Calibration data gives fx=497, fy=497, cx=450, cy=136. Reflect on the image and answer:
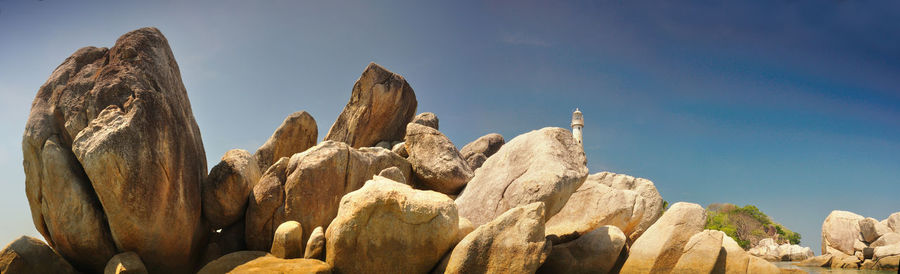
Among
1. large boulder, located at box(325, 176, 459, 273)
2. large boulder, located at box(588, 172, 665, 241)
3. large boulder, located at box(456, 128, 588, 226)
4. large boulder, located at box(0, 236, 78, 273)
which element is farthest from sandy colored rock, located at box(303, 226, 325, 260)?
large boulder, located at box(588, 172, 665, 241)

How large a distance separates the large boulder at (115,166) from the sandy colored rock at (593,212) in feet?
33.9

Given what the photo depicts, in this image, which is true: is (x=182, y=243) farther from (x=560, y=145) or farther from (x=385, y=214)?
(x=560, y=145)

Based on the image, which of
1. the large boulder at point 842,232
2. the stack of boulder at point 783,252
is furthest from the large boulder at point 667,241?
the stack of boulder at point 783,252

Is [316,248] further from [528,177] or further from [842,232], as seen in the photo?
[842,232]

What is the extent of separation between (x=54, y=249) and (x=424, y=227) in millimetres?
10249

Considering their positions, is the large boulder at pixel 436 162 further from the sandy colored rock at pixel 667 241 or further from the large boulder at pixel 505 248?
the sandy colored rock at pixel 667 241

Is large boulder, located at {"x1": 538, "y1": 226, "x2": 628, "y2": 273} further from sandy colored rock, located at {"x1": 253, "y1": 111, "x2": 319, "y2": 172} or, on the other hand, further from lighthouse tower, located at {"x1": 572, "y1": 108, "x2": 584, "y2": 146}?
lighthouse tower, located at {"x1": 572, "y1": 108, "x2": 584, "y2": 146}

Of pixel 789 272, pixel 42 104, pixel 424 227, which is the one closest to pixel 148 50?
pixel 42 104

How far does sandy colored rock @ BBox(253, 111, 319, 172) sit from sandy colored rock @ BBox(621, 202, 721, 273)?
14037 millimetres

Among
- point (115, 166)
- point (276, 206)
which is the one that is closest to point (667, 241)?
point (276, 206)

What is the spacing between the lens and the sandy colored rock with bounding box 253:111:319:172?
2022cm

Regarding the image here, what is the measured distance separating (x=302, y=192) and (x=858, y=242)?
38.3 m

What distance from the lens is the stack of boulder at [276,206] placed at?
11562mm

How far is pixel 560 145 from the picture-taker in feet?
50.0
